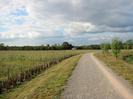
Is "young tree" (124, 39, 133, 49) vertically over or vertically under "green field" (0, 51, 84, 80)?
over

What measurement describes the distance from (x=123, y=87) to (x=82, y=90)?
8.01 ft

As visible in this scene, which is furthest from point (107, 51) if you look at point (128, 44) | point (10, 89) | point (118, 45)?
point (10, 89)

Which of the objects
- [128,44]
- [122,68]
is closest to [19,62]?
[122,68]

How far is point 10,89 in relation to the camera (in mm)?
18047

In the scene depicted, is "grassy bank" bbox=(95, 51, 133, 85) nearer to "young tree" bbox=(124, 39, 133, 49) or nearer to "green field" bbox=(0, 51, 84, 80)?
"green field" bbox=(0, 51, 84, 80)

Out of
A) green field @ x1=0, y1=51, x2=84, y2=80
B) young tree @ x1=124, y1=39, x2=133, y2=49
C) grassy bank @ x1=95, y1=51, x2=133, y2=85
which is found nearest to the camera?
grassy bank @ x1=95, y1=51, x2=133, y2=85

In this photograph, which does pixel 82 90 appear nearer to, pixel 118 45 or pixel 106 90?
pixel 106 90

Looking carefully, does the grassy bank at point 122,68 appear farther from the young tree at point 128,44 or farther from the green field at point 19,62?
the young tree at point 128,44

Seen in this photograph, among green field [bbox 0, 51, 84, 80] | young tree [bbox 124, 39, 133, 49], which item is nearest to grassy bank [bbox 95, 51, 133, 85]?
green field [bbox 0, 51, 84, 80]

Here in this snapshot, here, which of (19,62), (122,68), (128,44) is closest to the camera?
(122,68)

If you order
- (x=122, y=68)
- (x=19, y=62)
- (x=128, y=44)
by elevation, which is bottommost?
(x=19, y=62)

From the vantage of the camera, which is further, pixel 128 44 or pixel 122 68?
pixel 128 44

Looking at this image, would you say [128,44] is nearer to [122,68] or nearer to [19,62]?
[19,62]

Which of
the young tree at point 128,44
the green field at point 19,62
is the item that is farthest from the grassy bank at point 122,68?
the young tree at point 128,44
